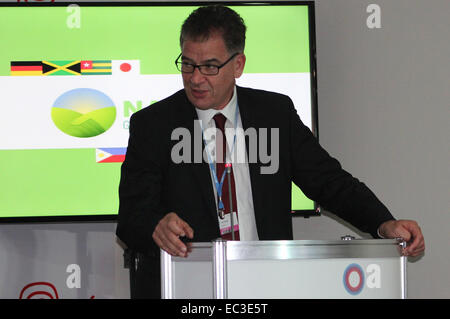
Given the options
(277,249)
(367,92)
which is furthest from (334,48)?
(277,249)

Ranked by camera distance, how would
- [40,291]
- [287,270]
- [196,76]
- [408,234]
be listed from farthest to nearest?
[40,291] < [196,76] < [408,234] < [287,270]

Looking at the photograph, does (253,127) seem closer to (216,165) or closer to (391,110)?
(216,165)

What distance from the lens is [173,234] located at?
5.48 feet

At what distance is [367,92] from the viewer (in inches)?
143

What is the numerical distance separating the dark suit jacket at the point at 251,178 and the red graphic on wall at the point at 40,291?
155 centimetres

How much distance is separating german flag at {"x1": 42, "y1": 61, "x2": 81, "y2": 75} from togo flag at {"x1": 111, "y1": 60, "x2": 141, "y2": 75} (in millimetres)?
180

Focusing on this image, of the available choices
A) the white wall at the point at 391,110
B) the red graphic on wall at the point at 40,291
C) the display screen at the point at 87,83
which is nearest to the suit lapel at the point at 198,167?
the display screen at the point at 87,83

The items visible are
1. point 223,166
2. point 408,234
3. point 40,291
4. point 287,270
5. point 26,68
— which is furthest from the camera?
point 40,291

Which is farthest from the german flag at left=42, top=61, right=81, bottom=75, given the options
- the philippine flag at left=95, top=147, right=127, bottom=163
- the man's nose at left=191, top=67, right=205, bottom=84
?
the man's nose at left=191, top=67, right=205, bottom=84

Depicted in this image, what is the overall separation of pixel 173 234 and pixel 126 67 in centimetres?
192

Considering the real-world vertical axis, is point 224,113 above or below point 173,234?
above

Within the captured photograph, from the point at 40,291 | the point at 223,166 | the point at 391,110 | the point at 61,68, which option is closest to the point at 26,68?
the point at 61,68
